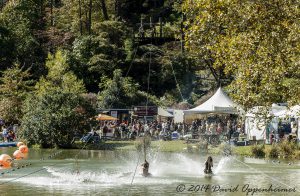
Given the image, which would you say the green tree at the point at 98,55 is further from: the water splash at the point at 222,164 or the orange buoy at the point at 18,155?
the water splash at the point at 222,164

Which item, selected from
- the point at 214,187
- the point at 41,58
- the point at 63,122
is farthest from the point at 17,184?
the point at 41,58

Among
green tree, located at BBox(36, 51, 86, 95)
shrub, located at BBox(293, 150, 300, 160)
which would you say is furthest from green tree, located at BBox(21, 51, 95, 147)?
shrub, located at BBox(293, 150, 300, 160)

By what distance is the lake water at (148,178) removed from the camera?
30.3 metres

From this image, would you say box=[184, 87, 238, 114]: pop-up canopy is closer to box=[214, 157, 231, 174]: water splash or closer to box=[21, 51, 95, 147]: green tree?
box=[21, 51, 95, 147]: green tree

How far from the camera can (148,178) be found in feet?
113

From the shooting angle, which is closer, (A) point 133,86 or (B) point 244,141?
(B) point 244,141

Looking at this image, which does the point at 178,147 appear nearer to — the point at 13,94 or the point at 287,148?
the point at 287,148

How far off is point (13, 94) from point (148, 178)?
38381 mm

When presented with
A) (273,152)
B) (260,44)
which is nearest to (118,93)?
(273,152)

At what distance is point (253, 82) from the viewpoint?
38.7 meters

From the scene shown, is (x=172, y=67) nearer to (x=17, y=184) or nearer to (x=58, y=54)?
(x=58, y=54)

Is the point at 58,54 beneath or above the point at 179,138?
above

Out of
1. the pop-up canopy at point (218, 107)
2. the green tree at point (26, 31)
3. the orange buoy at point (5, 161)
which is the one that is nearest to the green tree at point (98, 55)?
the green tree at point (26, 31)

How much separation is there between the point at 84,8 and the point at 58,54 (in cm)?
1293
